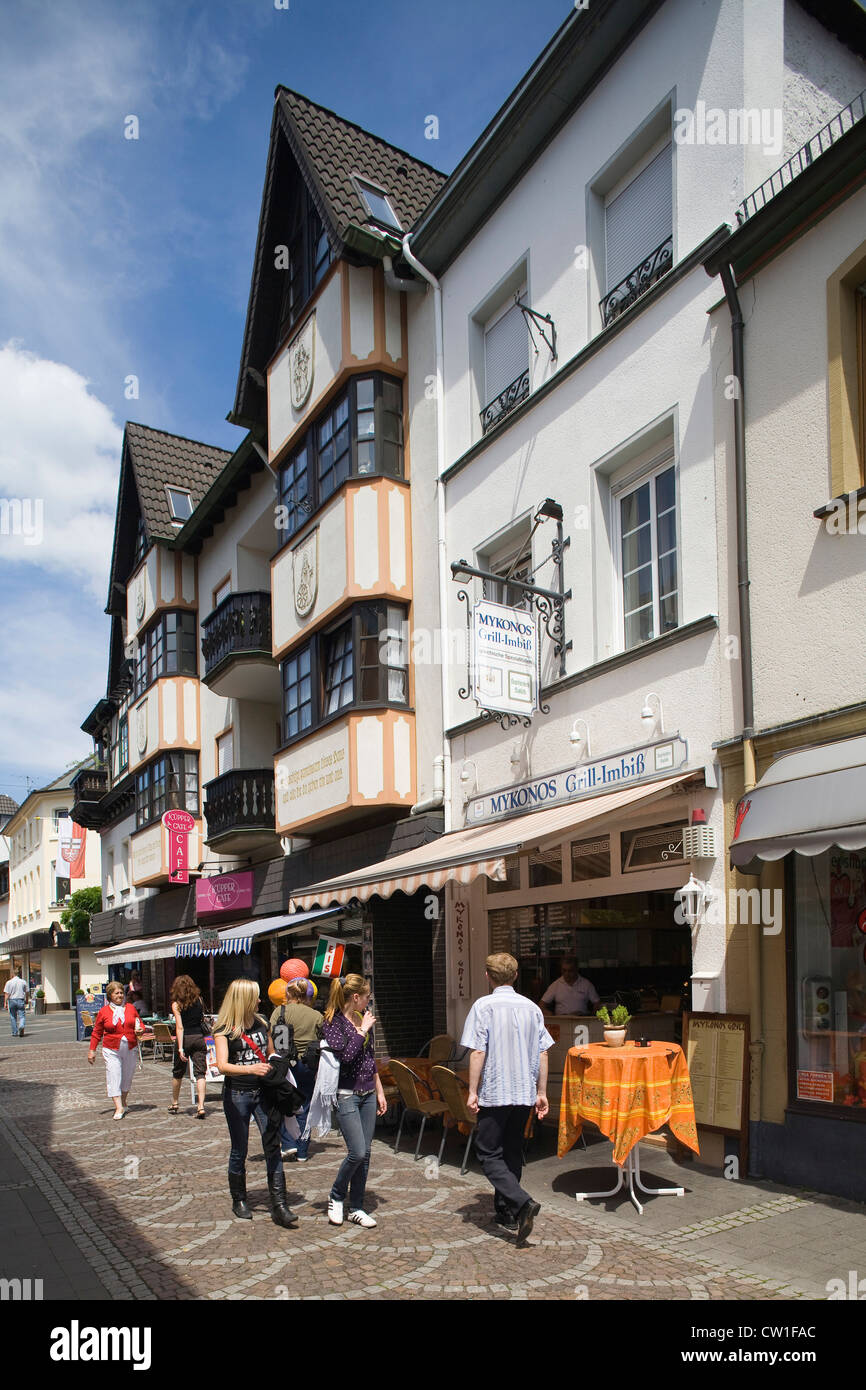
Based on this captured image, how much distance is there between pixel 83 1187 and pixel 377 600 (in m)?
8.36

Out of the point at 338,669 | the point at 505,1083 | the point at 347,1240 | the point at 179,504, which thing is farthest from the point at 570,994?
the point at 179,504

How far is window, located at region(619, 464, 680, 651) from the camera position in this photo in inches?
404

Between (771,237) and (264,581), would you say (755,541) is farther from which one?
(264,581)

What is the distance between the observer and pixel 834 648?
7.82 metres

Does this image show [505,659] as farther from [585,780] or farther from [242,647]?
[242,647]

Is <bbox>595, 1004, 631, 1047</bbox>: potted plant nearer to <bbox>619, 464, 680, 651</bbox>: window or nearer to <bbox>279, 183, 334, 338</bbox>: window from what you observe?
<bbox>619, 464, 680, 651</bbox>: window

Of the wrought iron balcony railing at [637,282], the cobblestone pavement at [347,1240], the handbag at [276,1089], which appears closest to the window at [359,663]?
the wrought iron balcony railing at [637,282]

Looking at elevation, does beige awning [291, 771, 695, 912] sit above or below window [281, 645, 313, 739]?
below

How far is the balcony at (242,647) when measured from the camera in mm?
20453

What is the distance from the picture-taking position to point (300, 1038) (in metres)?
9.73

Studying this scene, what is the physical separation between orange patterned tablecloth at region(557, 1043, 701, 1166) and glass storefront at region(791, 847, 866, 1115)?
37.7 inches

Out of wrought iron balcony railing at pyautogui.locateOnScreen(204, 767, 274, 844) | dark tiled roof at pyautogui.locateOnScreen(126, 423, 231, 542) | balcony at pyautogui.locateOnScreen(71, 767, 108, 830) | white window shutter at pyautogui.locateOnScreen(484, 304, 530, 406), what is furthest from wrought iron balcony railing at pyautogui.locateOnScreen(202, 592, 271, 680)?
balcony at pyautogui.locateOnScreen(71, 767, 108, 830)

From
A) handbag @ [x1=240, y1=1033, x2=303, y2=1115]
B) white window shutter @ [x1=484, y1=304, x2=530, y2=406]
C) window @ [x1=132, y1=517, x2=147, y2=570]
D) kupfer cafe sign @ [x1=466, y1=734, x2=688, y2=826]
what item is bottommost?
handbag @ [x1=240, y1=1033, x2=303, y2=1115]
